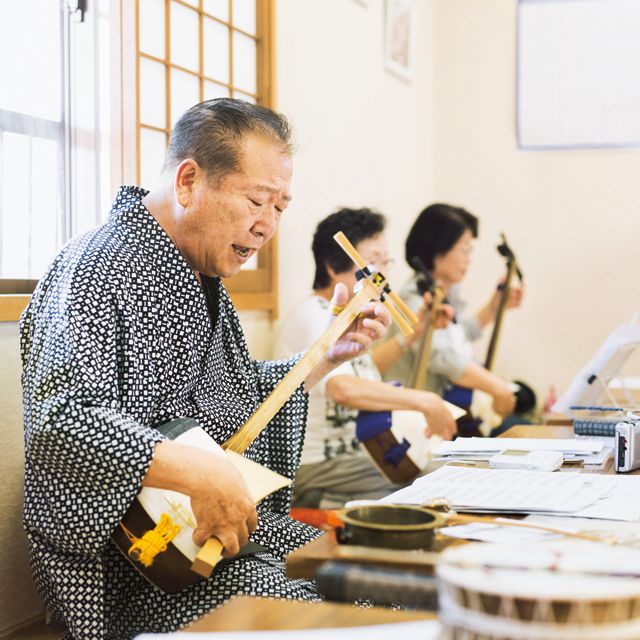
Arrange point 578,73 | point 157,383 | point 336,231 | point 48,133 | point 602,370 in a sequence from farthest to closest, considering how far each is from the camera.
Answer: point 578,73 < point 336,231 < point 602,370 < point 48,133 < point 157,383

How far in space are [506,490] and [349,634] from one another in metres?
0.67

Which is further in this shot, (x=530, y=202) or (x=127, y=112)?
(x=530, y=202)

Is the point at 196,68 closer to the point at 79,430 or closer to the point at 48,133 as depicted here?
the point at 48,133

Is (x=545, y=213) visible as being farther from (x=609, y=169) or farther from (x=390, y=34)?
(x=390, y=34)

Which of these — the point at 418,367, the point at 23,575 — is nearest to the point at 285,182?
the point at 23,575

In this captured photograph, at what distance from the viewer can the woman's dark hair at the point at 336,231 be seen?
120 inches

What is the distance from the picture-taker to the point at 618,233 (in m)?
5.12

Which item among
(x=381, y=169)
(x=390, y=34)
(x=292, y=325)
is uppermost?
(x=390, y=34)

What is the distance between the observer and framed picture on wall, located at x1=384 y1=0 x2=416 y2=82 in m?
4.50

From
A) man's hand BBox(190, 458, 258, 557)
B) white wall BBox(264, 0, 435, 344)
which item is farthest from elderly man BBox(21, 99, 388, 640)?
white wall BBox(264, 0, 435, 344)

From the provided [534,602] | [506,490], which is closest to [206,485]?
[506,490]

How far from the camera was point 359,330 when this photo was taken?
2062 mm

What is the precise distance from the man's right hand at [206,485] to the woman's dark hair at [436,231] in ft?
9.14

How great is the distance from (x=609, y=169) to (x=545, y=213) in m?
0.42
